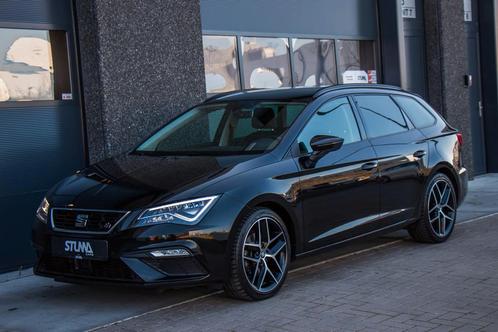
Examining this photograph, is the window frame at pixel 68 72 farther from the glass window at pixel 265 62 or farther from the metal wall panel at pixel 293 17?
the glass window at pixel 265 62

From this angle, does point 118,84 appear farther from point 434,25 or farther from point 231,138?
point 434,25

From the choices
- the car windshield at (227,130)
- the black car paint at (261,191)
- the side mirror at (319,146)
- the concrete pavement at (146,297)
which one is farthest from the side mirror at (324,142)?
the concrete pavement at (146,297)

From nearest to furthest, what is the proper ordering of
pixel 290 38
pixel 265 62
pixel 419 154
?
pixel 419 154
pixel 265 62
pixel 290 38

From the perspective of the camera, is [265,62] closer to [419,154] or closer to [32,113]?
[419,154]

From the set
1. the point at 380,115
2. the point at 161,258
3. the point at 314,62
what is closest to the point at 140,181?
the point at 161,258

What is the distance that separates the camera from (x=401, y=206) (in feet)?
23.6

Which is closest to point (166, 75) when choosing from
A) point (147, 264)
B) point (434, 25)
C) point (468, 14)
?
point (147, 264)

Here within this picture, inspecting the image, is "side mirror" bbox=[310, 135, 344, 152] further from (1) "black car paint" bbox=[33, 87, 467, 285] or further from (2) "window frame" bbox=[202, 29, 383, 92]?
(2) "window frame" bbox=[202, 29, 383, 92]

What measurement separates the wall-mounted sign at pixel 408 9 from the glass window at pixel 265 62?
10.2ft

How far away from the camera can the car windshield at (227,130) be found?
6.20 m

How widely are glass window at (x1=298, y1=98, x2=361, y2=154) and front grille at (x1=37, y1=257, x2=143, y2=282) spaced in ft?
6.04

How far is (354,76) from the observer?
496 inches

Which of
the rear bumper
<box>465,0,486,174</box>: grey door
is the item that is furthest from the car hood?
<box>465,0,486,174</box>: grey door

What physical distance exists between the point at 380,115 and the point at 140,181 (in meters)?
2.73
